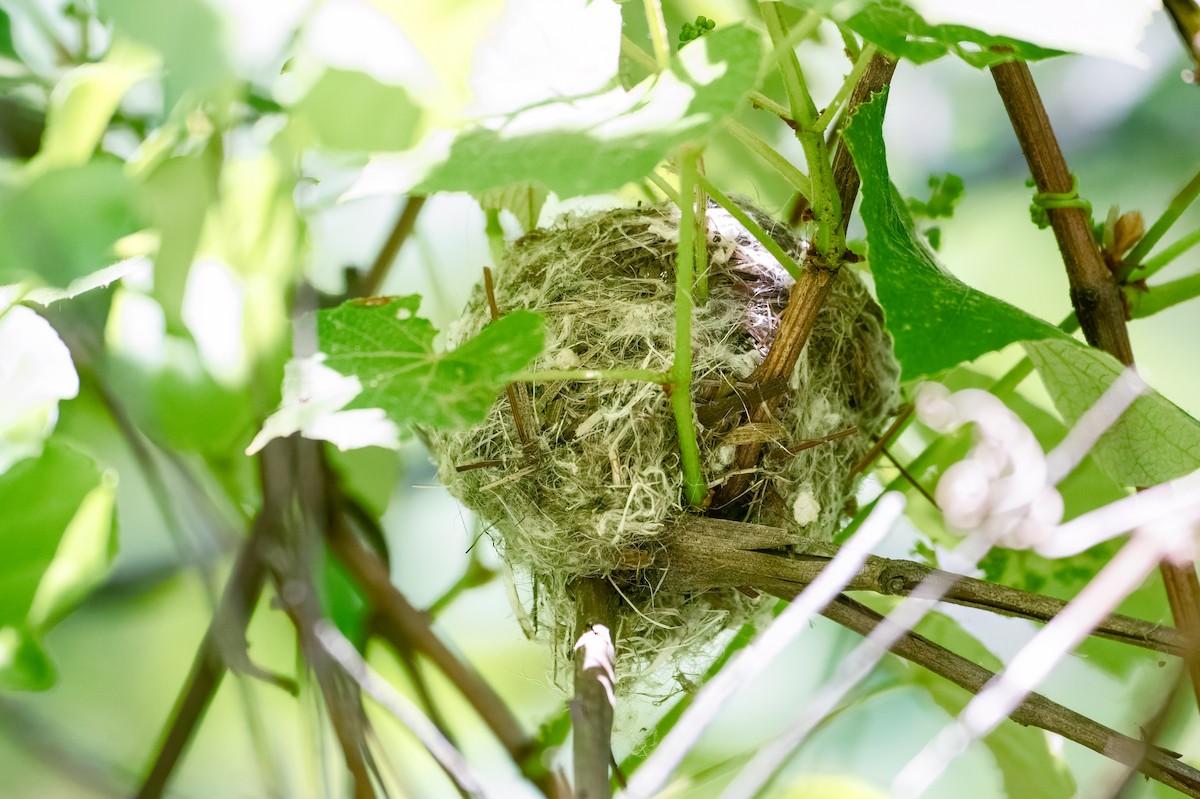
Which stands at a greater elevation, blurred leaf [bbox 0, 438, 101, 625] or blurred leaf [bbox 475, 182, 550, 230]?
blurred leaf [bbox 475, 182, 550, 230]

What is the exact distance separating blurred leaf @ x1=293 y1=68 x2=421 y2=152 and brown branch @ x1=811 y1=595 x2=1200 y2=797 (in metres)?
0.49

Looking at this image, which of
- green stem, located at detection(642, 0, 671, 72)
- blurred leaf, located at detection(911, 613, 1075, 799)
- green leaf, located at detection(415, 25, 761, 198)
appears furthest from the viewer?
blurred leaf, located at detection(911, 613, 1075, 799)

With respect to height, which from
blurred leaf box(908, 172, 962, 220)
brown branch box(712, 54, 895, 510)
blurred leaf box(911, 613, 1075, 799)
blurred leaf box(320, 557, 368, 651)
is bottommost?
blurred leaf box(320, 557, 368, 651)

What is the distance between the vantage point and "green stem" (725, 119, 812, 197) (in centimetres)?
55

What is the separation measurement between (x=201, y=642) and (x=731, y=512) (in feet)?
2.56

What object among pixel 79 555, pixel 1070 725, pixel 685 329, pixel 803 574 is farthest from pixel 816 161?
pixel 79 555

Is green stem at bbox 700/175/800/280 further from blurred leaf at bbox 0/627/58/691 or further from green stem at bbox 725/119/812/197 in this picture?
blurred leaf at bbox 0/627/58/691

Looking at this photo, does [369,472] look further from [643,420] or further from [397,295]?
[643,420]

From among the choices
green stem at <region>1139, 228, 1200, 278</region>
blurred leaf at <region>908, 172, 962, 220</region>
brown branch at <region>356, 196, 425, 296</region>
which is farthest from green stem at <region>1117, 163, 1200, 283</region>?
brown branch at <region>356, 196, 425, 296</region>

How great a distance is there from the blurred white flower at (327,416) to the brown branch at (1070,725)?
35cm

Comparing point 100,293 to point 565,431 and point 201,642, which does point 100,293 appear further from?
point 565,431

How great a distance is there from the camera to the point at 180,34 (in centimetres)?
52

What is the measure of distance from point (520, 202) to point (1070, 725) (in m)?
0.63

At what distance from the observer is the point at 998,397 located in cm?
94
